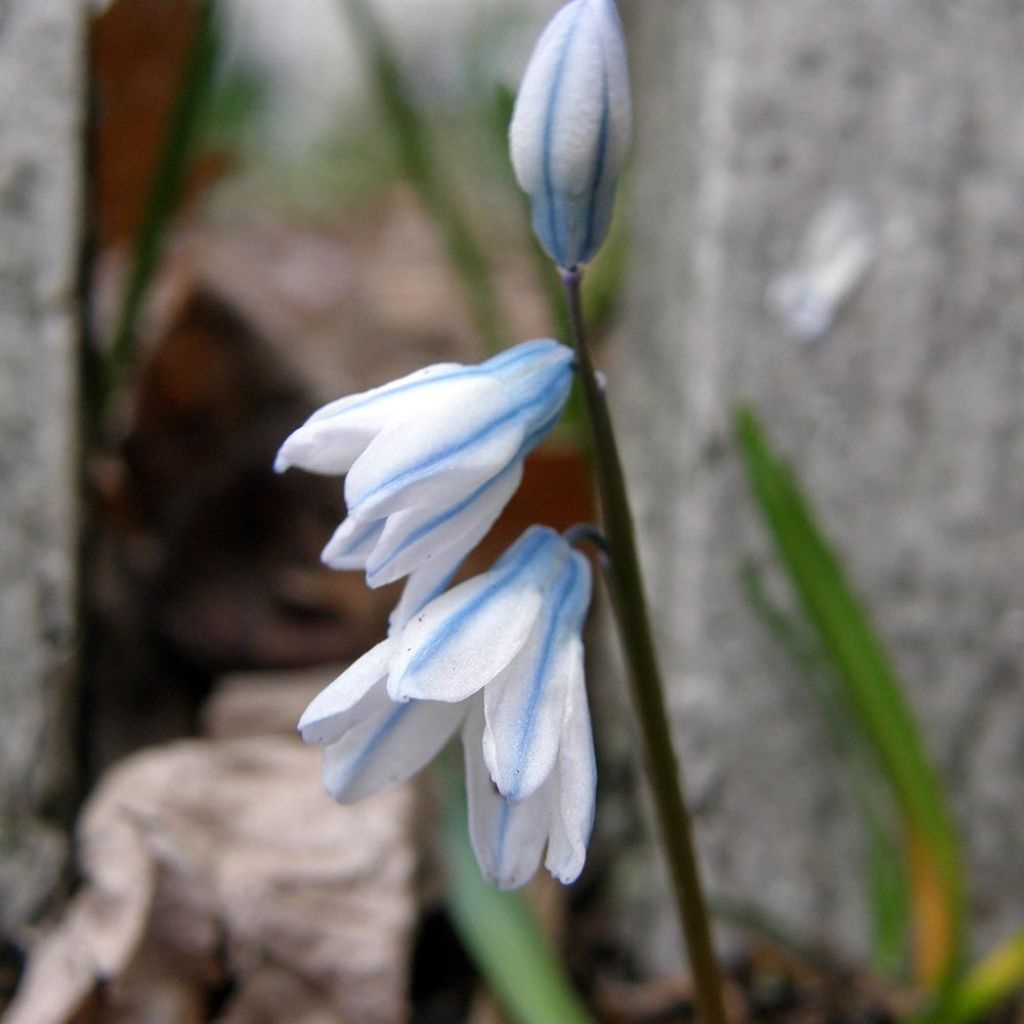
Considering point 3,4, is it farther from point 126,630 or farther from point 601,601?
point 601,601

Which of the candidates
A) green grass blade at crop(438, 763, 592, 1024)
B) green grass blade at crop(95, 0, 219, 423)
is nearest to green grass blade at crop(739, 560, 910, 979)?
green grass blade at crop(438, 763, 592, 1024)

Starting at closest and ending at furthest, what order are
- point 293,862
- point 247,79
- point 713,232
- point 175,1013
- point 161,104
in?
point 175,1013
point 293,862
point 713,232
point 161,104
point 247,79

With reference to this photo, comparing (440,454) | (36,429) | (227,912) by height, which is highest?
(36,429)

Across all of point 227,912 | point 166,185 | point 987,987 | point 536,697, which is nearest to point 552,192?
point 536,697

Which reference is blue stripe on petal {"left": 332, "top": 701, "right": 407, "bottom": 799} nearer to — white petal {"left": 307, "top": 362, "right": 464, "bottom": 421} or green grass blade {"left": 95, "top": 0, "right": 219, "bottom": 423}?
white petal {"left": 307, "top": 362, "right": 464, "bottom": 421}

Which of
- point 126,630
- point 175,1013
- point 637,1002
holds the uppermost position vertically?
point 126,630

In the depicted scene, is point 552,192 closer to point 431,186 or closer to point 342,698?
point 342,698

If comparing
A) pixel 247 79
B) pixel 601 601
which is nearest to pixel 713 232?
pixel 601 601
